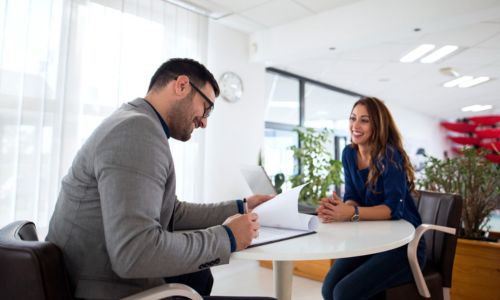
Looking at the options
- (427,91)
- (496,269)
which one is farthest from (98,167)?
(427,91)

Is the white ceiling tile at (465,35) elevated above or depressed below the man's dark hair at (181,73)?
above

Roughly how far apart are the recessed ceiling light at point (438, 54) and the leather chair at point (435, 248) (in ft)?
10.5

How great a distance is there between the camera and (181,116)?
114 centimetres

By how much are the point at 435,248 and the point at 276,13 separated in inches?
106

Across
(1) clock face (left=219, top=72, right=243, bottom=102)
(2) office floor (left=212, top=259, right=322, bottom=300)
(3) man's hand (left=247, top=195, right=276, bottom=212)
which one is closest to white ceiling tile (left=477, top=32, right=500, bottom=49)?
(1) clock face (left=219, top=72, right=243, bottom=102)

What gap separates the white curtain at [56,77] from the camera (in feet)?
7.38

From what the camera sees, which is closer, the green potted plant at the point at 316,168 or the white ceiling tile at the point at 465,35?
the white ceiling tile at the point at 465,35

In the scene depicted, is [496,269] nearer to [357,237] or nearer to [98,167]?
[357,237]

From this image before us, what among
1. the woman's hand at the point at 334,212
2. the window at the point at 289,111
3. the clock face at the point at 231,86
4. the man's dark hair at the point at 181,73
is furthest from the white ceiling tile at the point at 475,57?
the man's dark hair at the point at 181,73

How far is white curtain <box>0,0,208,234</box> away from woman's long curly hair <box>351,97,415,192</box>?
2029 millimetres

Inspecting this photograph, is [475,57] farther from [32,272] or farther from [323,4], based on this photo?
[32,272]

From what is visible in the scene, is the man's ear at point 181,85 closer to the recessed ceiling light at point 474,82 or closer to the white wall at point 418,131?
the recessed ceiling light at point 474,82

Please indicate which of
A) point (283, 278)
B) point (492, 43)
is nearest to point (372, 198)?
point (283, 278)

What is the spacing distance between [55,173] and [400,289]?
238cm
